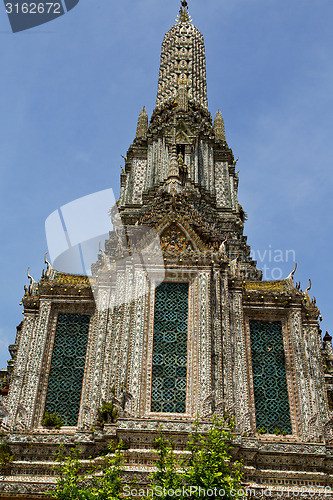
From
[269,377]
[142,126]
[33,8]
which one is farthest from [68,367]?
[142,126]

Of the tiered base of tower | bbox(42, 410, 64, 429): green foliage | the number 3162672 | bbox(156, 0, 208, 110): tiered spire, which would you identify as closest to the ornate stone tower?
the tiered base of tower

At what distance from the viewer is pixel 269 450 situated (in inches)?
712

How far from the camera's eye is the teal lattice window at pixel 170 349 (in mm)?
18750

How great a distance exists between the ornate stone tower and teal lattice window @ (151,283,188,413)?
36mm

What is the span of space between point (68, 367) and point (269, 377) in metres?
7.25

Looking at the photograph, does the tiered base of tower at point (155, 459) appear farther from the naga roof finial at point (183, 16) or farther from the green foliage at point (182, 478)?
the naga roof finial at point (183, 16)

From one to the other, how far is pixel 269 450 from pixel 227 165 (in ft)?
69.4

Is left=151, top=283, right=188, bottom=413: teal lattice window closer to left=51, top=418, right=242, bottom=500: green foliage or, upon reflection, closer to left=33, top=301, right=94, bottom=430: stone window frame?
left=33, top=301, right=94, bottom=430: stone window frame

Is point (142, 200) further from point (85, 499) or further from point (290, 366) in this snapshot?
point (85, 499)

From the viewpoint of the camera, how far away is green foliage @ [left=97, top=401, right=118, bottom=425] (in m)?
18.3

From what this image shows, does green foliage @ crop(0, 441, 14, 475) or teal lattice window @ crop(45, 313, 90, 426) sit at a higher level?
teal lattice window @ crop(45, 313, 90, 426)

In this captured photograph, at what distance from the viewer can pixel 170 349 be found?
1980 centimetres

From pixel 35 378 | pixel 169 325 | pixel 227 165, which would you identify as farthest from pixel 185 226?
pixel 227 165

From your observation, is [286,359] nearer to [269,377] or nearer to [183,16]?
[269,377]
